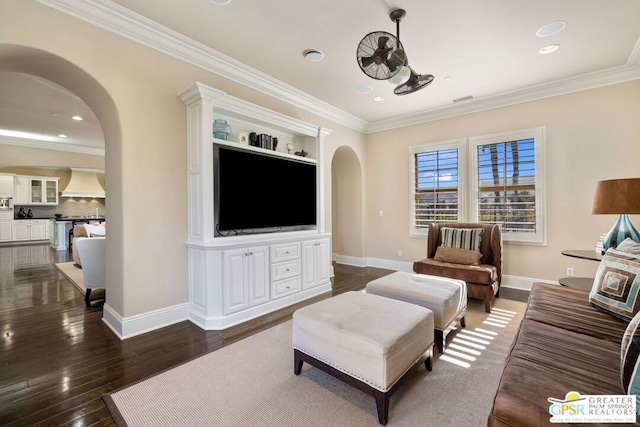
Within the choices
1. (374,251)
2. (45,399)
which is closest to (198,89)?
(45,399)

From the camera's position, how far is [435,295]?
8.23 ft

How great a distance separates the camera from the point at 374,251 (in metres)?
5.97

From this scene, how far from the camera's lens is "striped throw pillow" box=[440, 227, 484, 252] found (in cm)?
393

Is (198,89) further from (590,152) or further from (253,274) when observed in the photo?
(590,152)

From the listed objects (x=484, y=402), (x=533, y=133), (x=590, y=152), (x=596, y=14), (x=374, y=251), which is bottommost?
(x=484, y=402)

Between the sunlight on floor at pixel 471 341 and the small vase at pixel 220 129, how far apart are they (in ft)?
10.5

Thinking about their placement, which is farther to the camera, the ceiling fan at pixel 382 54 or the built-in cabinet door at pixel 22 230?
the built-in cabinet door at pixel 22 230

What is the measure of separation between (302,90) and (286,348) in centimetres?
356

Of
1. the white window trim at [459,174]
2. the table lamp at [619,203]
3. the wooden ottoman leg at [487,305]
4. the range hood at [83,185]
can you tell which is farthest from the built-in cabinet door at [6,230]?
the table lamp at [619,203]

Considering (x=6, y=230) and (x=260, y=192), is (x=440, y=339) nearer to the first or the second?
(x=260, y=192)

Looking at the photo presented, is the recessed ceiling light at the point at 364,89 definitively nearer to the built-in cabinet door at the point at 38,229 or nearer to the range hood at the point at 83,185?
the range hood at the point at 83,185

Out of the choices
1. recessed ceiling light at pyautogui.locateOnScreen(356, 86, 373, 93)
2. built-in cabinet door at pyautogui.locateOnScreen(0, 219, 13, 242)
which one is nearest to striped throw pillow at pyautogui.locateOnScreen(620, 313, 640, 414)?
recessed ceiling light at pyautogui.locateOnScreen(356, 86, 373, 93)
